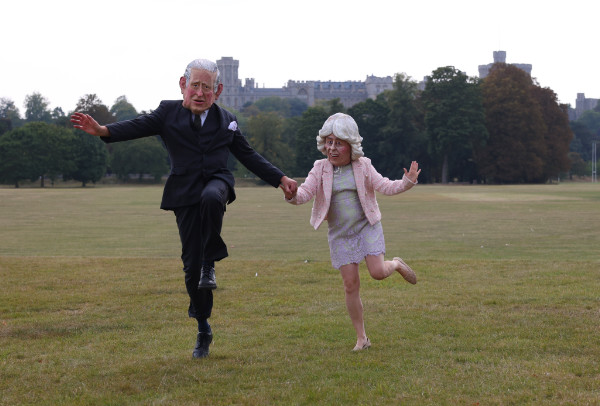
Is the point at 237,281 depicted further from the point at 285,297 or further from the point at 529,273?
the point at 529,273

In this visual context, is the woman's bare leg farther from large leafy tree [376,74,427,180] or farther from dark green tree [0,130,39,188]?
large leafy tree [376,74,427,180]

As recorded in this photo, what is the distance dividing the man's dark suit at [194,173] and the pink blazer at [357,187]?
18.6 inches

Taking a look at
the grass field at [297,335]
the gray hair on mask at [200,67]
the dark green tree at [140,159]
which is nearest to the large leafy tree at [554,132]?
the dark green tree at [140,159]

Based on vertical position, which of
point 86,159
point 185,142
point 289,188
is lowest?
point 86,159

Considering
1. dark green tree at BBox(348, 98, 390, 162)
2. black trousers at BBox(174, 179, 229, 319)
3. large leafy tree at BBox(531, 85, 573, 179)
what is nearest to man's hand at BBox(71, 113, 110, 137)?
black trousers at BBox(174, 179, 229, 319)

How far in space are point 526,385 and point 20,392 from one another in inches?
139

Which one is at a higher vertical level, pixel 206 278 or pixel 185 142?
pixel 185 142

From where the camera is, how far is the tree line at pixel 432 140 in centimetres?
9694

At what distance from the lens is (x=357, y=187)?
23.5 ft

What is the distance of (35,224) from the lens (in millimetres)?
28953

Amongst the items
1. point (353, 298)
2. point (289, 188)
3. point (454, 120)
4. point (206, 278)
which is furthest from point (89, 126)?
point (454, 120)

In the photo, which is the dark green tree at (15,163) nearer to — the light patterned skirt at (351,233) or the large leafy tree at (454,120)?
the large leafy tree at (454,120)

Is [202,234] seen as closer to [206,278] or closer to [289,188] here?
[206,278]

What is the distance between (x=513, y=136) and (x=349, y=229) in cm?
9402
